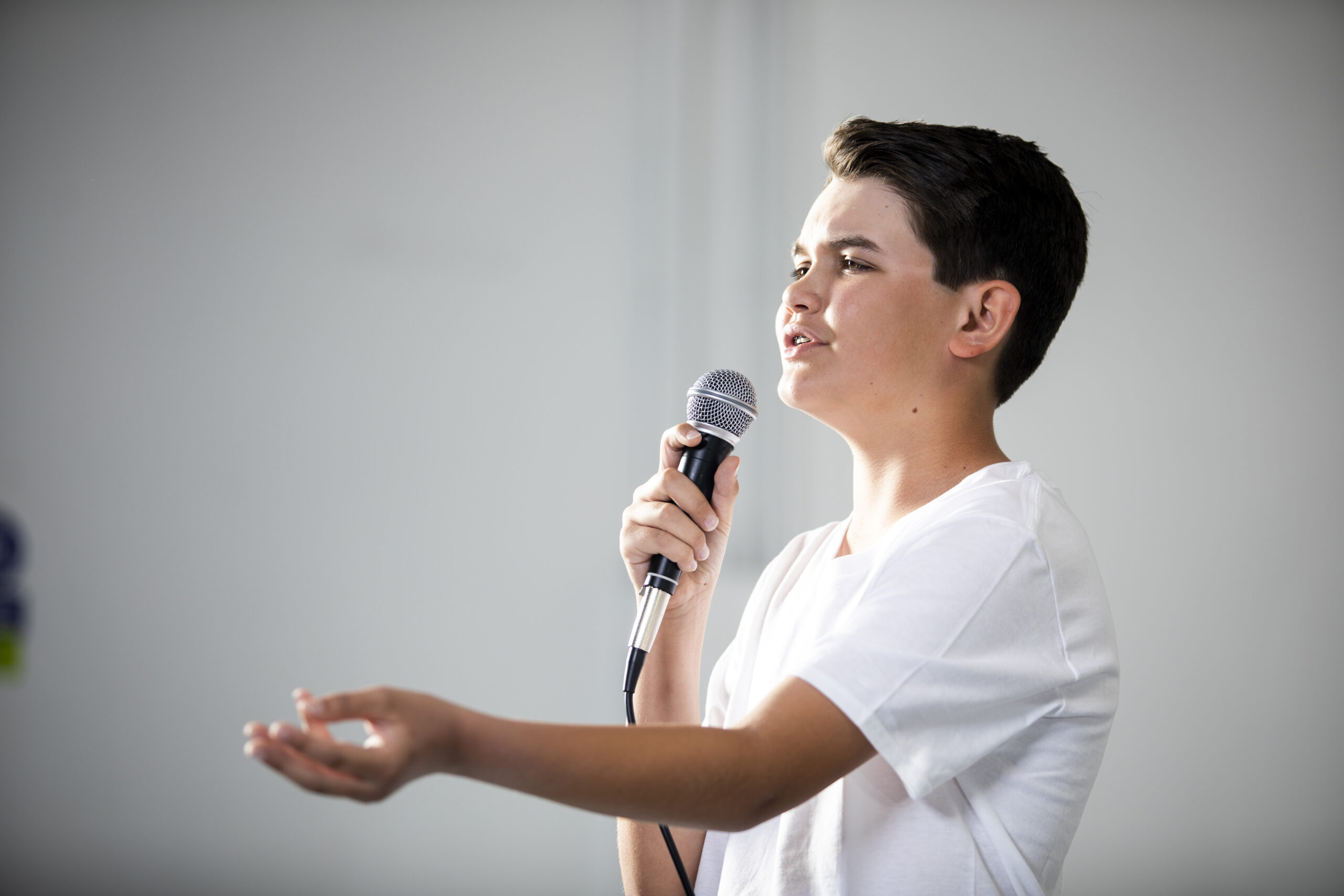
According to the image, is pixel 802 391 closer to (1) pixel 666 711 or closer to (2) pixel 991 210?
(2) pixel 991 210

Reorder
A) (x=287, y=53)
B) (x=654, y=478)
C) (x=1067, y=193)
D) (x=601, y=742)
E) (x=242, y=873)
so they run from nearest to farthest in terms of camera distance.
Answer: (x=601, y=742), (x=654, y=478), (x=1067, y=193), (x=242, y=873), (x=287, y=53)

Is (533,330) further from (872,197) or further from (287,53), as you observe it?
(872,197)

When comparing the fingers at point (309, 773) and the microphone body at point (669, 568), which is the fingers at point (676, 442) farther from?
the fingers at point (309, 773)

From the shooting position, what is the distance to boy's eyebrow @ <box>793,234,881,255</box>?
114 cm

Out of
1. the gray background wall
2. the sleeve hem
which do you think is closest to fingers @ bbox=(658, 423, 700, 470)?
the sleeve hem

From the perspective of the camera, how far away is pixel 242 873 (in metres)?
2.15

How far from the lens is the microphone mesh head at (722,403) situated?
3.58 feet

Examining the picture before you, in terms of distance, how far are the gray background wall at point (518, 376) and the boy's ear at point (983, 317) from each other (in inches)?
41.2

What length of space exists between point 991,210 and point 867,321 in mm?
228

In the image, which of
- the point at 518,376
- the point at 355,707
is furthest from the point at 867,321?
the point at 518,376

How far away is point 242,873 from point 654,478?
1.70 m

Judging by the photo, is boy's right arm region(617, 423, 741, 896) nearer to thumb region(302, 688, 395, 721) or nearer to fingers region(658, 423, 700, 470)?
fingers region(658, 423, 700, 470)

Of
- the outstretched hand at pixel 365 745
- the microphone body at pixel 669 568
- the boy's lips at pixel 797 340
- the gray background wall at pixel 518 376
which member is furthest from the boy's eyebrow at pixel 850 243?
the gray background wall at pixel 518 376

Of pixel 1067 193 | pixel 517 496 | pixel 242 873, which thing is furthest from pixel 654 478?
pixel 242 873
